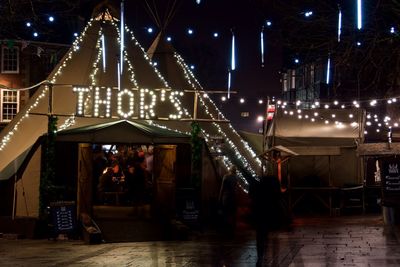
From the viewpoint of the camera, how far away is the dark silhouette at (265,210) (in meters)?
11.6

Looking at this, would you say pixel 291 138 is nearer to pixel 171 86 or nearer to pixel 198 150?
pixel 171 86

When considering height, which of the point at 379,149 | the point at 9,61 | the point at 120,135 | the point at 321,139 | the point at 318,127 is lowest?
the point at 379,149

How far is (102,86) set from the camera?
795 inches

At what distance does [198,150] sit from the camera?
1856 cm

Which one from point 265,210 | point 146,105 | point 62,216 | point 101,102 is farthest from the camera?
point 146,105

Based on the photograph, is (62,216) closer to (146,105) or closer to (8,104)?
(146,105)

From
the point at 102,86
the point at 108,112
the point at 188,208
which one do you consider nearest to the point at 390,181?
the point at 188,208

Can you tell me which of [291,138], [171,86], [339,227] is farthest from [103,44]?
[339,227]

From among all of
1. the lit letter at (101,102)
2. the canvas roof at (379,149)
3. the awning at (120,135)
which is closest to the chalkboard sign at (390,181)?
the canvas roof at (379,149)

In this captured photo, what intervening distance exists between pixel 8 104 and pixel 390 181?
25.3 m

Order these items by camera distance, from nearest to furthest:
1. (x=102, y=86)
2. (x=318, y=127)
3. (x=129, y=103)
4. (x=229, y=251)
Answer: (x=229, y=251)
(x=129, y=103)
(x=102, y=86)
(x=318, y=127)

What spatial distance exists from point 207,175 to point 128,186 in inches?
100

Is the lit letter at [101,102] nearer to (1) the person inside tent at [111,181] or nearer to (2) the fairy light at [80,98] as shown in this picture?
(2) the fairy light at [80,98]

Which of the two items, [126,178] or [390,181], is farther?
[126,178]
